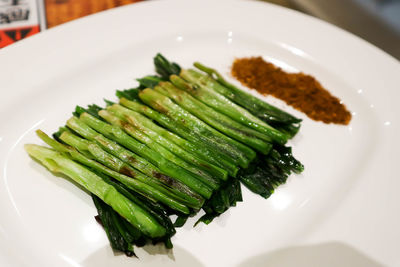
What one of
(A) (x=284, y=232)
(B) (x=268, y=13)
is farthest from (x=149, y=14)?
(A) (x=284, y=232)

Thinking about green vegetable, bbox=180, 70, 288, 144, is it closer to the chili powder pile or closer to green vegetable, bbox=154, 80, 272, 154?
green vegetable, bbox=154, 80, 272, 154

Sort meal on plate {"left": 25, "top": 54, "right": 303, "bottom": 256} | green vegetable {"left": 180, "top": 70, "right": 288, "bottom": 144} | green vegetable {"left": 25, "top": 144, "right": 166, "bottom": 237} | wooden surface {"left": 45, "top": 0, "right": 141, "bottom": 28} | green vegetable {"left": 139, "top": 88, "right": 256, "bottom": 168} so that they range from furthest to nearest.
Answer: wooden surface {"left": 45, "top": 0, "right": 141, "bottom": 28} → green vegetable {"left": 180, "top": 70, "right": 288, "bottom": 144} → green vegetable {"left": 139, "top": 88, "right": 256, "bottom": 168} → meal on plate {"left": 25, "top": 54, "right": 303, "bottom": 256} → green vegetable {"left": 25, "top": 144, "right": 166, "bottom": 237}

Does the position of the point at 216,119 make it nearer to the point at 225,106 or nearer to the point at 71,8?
the point at 225,106

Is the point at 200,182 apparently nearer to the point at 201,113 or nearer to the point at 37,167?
the point at 201,113

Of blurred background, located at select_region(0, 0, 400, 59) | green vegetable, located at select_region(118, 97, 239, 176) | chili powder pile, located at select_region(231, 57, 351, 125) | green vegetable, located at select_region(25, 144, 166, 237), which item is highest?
blurred background, located at select_region(0, 0, 400, 59)

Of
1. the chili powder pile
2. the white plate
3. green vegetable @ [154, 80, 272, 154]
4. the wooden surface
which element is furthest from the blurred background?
green vegetable @ [154, 80, 272, 154]

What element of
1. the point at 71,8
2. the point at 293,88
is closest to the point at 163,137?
the point at 293,88
